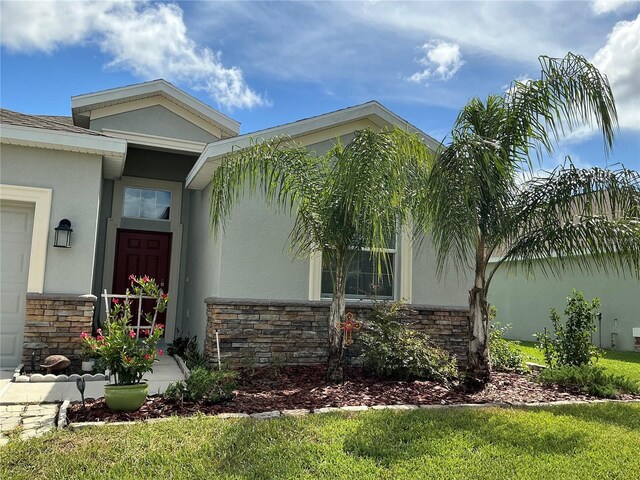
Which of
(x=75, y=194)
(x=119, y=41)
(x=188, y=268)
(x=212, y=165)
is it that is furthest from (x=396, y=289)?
(x=119, y=41)

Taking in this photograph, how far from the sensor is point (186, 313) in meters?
10.2

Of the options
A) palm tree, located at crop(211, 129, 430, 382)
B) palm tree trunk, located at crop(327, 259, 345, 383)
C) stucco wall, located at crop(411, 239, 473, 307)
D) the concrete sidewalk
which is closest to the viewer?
the concrete sidewalk

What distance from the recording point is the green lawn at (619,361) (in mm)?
9337

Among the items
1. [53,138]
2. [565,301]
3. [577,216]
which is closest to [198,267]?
[53,138]

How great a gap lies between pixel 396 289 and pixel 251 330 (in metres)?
2.65

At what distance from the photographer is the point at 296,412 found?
5.29 meters

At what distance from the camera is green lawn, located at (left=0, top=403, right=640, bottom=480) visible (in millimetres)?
3719

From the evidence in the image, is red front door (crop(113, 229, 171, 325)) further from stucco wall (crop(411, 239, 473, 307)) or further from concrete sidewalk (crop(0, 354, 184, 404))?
stucco wall (crop(411, 239, 473, 307))

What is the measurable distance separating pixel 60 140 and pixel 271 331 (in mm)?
4230

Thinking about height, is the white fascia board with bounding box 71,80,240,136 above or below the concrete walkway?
above

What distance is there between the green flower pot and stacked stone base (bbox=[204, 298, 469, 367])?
2.23 m

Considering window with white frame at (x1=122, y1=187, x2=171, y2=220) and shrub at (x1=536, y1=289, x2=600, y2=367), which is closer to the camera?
shrub at (x1=536, y1=289, x2=600, y2=367)

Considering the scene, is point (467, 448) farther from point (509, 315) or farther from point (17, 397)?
point (509, 315)

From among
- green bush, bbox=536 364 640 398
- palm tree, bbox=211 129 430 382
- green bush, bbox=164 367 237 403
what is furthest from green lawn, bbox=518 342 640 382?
green bush, bbox=164 367 237 403
